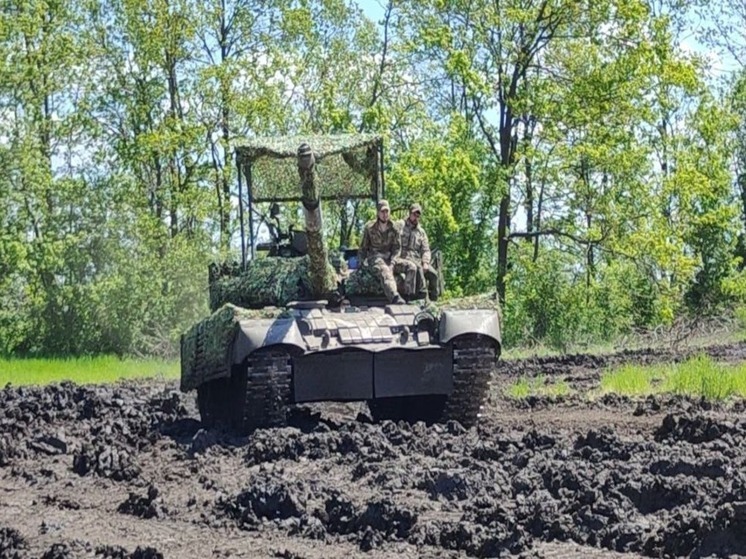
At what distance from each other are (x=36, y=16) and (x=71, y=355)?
28.8ft

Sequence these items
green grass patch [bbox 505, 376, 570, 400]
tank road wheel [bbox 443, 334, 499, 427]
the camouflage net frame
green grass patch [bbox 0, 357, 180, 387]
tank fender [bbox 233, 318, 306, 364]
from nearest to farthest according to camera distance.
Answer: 1. tank fender [bbox 233, 318, 306, 364]
2. tank road wheel [bbox 443, 334, 499, 427]
3. the camouflage net frame
4. green grass patch [bbox 505, 376, 570, 400]
5. green grass patch [bbox 0, 357, 180, 387]

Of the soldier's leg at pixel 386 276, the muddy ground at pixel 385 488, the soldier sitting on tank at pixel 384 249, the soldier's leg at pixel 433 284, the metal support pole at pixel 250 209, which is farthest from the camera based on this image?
the metal support pole at pixel 250 209

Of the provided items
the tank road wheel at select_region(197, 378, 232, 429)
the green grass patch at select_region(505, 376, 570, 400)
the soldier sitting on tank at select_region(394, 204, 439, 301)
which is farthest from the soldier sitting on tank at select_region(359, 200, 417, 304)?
the green grass patch at select_region(505, 376, 570, 400)

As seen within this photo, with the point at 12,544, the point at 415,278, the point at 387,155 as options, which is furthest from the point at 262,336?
the point at 387,155

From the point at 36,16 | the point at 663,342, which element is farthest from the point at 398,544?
the point at 36,16

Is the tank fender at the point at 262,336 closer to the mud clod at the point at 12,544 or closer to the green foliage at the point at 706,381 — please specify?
the mud clod at the point at 12,544

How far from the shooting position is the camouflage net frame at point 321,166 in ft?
54.7

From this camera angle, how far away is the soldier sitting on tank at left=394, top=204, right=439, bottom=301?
15961 millimetres

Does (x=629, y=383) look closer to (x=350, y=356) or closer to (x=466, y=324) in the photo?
(x=466, y=324)

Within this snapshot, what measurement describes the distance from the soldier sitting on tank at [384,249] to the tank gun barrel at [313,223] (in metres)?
0.67

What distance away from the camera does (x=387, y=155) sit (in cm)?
3822

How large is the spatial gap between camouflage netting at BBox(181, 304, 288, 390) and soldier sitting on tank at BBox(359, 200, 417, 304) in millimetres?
Answer: 1237

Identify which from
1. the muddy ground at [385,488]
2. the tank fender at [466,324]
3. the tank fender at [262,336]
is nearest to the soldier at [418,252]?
the tank fender at [466,324]

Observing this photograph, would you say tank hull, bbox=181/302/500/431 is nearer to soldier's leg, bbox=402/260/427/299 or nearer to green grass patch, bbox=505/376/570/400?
soldier's leg, bbox=402/260/427/299
